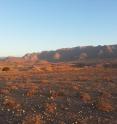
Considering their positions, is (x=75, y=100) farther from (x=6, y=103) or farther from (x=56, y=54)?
(x=56, y=54)

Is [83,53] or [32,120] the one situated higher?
[83,53]

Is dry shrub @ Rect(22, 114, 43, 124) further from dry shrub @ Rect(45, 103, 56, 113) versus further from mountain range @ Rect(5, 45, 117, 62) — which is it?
mountain range @ Rect(5, 45, 117, 62)

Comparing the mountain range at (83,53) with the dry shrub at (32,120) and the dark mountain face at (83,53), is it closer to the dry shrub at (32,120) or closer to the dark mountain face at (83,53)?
the dark mountain face at (83,53)

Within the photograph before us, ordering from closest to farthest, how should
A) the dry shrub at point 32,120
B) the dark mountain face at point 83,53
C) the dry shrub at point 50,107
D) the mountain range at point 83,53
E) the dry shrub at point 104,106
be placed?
1. the dry shrub at point 32,120
2. the dry shrub at point 50,107
3. the dry shrub at point 104,106
4. the mountain range at point 83,53
5. the dark mountain face at point 83,53

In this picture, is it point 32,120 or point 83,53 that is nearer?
point 32,120

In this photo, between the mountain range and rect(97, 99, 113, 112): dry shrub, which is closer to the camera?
rect(97, 99, 113, 112): dry shrub

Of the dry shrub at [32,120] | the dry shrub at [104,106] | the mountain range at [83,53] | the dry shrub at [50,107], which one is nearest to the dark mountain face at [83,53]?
the mountain range at [83,53]

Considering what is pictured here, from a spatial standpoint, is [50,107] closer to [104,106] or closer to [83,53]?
[104,106]

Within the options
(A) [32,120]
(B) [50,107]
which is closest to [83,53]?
(B) [50,107]

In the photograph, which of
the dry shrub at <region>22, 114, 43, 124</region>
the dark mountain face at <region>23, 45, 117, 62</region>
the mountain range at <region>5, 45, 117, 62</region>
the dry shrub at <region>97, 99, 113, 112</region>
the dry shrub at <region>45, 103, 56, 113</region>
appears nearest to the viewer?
the dry shrub at <region>22, 114, 43, 124</region>

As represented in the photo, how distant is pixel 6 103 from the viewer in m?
16.5

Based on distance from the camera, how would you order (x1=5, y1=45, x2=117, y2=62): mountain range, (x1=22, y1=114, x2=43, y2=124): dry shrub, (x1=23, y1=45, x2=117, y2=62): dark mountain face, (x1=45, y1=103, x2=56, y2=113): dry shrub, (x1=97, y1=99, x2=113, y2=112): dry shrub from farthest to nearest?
(x1=23, y1=45, x2=117, y2=62): dark mountain face, (x1=5, y1=45, x2=117, y2=62): mountain range, (x1=97, y1=99, x2=113, y2=112): dry shrub, (x1=45, y1=103, x2=56, y2=113): dry shrub, (x1=22, y1=114, x2=43, y2=124): dry shrub

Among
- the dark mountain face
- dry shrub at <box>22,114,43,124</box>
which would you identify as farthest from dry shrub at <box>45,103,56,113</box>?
the dark mountain face

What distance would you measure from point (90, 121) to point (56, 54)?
178 meters
